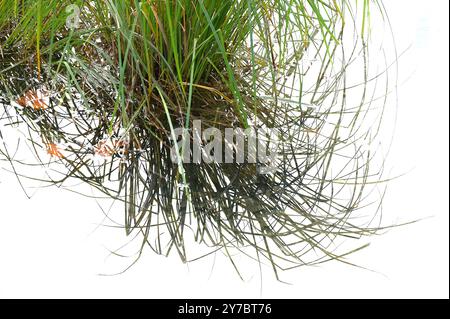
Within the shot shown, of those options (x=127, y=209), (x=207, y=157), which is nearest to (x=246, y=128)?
(x=207, y=157)

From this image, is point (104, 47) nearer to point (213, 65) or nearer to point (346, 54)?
point (213, 65)

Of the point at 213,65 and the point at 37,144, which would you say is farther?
the point at 37,144

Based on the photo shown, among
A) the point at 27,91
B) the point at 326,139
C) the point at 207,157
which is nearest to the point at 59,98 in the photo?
the point at 27,91

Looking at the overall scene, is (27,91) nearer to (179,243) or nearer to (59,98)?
(59,98)

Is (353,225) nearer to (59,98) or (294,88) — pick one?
(294,88)

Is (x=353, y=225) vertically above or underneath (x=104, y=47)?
underneath

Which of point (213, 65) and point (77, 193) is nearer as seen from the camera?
point (213, 65)

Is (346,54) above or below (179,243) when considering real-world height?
above
